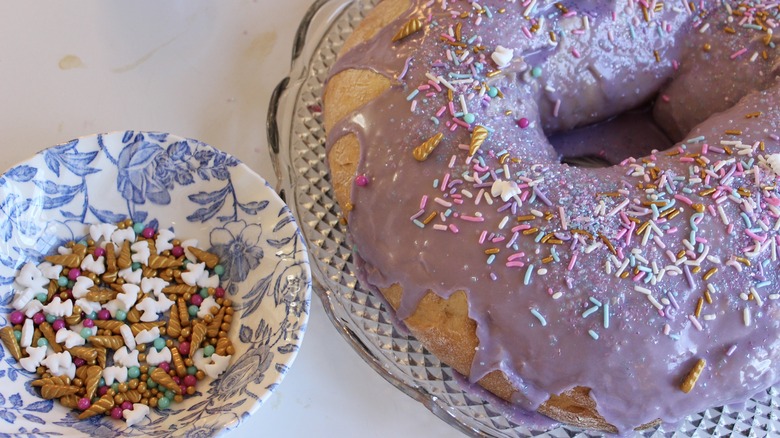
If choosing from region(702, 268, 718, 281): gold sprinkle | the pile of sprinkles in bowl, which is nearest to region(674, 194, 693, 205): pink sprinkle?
region(702, 268, 718, 281): gold sprinkle

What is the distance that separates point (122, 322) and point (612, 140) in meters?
1.05

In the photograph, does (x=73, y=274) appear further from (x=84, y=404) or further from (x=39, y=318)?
(x=84, y=404)

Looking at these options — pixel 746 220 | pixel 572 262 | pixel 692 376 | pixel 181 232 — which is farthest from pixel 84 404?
pixel 746 220

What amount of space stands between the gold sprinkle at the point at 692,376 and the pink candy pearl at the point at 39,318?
1.05 m

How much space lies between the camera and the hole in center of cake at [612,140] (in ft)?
5.30

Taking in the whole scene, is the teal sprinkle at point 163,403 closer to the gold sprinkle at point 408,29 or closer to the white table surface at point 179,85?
the white table surface at point 179,85

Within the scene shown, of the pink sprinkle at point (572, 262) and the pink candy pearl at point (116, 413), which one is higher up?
the pink candy pearl at point (116, 413)

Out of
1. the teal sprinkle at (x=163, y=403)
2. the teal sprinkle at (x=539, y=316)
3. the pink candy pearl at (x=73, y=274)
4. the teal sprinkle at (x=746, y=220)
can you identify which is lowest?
the teal sprinkle at (x=746, y=220)

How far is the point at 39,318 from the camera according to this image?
1.28 meters

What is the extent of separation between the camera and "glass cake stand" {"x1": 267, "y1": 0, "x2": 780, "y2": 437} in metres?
1.34

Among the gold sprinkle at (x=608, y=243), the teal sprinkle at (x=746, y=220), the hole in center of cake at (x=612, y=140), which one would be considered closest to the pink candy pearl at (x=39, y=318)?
the gold sprinkle at (x=608, y=243)

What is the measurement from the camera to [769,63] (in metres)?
1.48

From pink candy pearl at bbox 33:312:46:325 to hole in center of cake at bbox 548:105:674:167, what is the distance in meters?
1.04

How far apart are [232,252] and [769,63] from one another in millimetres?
1095
